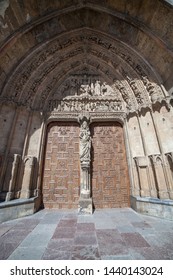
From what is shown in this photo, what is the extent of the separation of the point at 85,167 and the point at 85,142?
1.04 m

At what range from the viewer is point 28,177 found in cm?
441

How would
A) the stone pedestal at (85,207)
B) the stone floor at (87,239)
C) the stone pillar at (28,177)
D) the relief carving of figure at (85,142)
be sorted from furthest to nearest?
the relief carving of figure at (85,142) < the stone pillar at (28,177) < the stone pedestal at (85,207) < the stone floor at (87,239)

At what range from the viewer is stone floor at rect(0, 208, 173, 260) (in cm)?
196

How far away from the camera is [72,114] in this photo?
5.59 m

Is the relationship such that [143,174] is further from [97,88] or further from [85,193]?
[97,88]

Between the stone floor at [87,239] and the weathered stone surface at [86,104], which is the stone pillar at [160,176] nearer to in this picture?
the weathered stone surface at [86,104]

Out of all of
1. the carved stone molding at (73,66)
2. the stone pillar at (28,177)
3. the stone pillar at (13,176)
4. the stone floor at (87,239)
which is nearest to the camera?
the stone floor at (87,239)

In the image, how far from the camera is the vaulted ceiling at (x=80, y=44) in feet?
15.0

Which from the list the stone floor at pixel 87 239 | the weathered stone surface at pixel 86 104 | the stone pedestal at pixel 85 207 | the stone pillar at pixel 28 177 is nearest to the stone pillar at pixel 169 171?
the weathered stone surface at pixel 86 104

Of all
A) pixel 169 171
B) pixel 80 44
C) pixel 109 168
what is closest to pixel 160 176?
pixel 169 171

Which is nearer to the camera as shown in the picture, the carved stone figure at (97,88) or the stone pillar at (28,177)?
the stone pillar at (28,177)

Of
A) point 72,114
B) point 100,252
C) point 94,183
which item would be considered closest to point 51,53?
point 72,114

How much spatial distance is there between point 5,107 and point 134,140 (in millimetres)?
5409

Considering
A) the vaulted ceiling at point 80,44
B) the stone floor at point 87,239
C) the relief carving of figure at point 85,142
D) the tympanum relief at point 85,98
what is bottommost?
the stone floor at point 87,239
